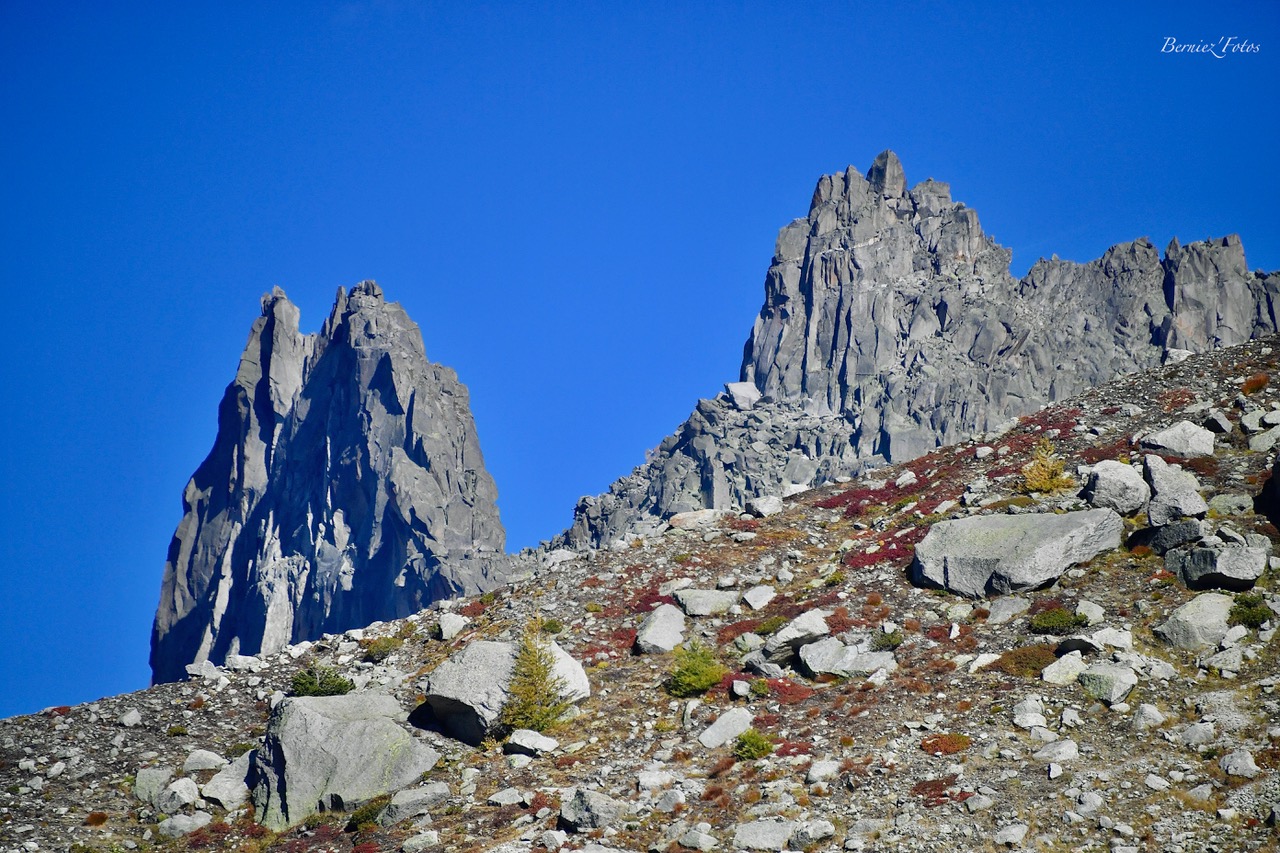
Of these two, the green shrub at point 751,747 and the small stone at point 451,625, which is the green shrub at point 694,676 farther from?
the small stone at point 451,625

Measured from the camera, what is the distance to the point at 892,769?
2294 centimetres

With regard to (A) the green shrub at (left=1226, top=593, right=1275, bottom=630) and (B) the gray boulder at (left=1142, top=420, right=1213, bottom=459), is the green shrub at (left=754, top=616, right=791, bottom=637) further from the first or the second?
(B) the gray boulder at (left=1142, top=420, right=1213, bottom=459)

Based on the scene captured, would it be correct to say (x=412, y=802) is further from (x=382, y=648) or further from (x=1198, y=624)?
(x=1198, y=624)

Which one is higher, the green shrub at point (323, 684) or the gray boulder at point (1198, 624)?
the green shrub at point (323, 684)

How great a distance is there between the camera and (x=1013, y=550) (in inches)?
1185

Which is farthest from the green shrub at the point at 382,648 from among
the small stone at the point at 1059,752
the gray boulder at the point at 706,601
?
the small stone at the point at 1059,752

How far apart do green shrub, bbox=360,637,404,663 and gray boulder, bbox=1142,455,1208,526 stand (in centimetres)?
2324

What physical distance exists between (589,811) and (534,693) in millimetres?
5424

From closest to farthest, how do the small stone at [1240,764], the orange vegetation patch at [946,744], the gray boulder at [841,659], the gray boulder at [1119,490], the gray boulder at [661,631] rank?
the small stone at [1240,764] → the orange vegetation patch at [946,744] → the gray boulder at [841,659] → the gray boulder at [1119,490] → the gray boulder at [661,631]

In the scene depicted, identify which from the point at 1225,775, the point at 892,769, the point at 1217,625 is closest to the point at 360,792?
the point at 892,769

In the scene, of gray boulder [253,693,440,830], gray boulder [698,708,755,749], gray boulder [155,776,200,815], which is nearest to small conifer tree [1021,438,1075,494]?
gray boulder [698,708,755,749]

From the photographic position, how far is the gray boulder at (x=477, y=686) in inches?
1113

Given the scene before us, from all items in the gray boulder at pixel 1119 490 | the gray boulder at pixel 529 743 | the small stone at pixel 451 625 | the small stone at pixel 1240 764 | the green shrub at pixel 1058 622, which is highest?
the gray boulder at pixel 1119 490

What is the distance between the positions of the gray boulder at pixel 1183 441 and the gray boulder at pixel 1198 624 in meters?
9.55
